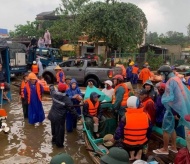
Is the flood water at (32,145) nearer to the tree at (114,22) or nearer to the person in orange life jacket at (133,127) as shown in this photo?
the person in orange life jacket at (133,127)

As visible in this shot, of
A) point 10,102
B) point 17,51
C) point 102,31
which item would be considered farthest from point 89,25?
point 10,102

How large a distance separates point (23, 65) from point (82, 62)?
196 inches

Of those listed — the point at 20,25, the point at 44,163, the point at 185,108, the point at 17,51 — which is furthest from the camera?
the point at 20,25

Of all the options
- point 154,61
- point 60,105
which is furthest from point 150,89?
point 154,61

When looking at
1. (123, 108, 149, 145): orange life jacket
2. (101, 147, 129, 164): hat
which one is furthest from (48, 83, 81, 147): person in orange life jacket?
(101, 147, 129, 164): hat

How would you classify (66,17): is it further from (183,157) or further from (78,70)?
(183,157)

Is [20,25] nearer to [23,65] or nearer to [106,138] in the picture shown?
[23,65]

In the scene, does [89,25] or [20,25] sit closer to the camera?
[89,25]

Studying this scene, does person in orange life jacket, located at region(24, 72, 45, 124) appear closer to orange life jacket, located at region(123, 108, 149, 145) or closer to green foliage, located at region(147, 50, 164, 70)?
orange life jacket, located at region(123, 108, 149, 145)

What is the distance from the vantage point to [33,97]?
893 cm

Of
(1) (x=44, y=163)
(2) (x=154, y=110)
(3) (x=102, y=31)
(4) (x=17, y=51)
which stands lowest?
(1) (x=44, y=163)

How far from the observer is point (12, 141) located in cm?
789

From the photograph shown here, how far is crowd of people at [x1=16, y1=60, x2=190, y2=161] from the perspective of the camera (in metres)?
4.96

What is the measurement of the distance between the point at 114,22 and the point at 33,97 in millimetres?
15321
